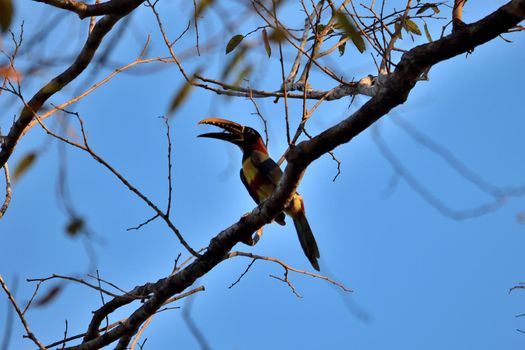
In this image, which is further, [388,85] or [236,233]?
[236,233]

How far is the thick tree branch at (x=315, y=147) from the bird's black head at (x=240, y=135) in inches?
107

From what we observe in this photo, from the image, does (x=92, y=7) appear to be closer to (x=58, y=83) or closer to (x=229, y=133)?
(x=58, y=83)

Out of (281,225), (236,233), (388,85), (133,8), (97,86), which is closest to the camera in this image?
(388,85)

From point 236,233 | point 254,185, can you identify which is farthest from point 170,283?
point 254,185

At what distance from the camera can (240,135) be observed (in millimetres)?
6531

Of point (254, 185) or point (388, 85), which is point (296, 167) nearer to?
point (388, 85)

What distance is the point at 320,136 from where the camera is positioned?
304 cm

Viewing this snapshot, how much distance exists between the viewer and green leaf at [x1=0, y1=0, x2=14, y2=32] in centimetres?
189

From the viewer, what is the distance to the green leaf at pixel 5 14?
1894 mm

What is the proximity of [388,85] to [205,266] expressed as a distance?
146 cm

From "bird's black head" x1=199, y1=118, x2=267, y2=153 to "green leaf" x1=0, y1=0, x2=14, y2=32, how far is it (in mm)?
4390

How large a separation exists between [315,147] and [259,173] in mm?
2827

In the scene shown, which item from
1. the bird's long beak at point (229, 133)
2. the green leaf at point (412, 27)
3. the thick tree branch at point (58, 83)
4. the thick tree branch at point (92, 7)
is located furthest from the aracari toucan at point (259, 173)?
the thick tree branch at point (92, 7)

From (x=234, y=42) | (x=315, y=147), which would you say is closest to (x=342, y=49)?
(x=234, y=42)
